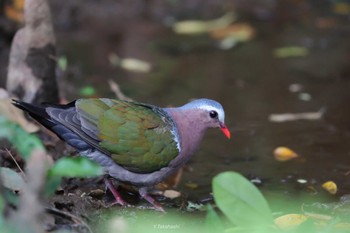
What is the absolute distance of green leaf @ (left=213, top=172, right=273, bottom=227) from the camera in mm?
3639

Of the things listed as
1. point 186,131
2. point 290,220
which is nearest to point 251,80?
point 186,131

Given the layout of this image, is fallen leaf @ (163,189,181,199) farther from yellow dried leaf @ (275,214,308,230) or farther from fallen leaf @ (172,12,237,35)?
fallen leaf @ (172,12,237,35)

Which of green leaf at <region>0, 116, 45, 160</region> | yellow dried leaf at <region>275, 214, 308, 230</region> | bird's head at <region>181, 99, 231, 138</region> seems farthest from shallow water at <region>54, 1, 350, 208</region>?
green leaf at <region>0, 116, 45, 160</region>

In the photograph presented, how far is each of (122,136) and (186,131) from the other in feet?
1.52

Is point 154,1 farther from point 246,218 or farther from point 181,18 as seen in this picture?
point 246,218

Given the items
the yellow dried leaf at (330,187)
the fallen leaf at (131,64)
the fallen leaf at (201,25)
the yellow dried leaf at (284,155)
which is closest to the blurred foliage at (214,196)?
the yellow dried leaf at (330,187)

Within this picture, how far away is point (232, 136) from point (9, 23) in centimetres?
338

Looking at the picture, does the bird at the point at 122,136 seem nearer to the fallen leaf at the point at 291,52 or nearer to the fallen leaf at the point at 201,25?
the fallen leaf at the point at 291,52

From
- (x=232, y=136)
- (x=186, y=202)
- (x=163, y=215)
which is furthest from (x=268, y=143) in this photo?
(x=163, y=215)

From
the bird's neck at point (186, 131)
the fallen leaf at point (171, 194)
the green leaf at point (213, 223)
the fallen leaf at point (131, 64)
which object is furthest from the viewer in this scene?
the fallen leaf at point (131, 64)

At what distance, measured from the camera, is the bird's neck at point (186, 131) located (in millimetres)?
4898

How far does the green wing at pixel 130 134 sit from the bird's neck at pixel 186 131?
83mm

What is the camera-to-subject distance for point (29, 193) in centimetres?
295

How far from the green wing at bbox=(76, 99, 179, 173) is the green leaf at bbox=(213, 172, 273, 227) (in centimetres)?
116
